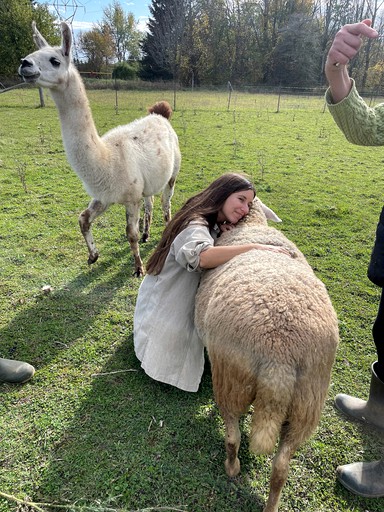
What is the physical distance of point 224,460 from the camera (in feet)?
6.51

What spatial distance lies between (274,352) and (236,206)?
45.4 inches

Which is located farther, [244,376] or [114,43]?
[114,43]

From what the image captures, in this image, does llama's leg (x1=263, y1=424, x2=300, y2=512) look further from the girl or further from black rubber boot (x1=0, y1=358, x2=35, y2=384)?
black rubber boot (x1=0, y1=358, x2=35, y2=384)

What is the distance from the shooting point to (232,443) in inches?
68.9

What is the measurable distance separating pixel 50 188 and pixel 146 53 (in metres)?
33.0

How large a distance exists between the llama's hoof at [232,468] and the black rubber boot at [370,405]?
858 millimetres

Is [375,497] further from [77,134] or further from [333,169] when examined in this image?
[333,169]

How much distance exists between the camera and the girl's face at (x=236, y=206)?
2.24 meters

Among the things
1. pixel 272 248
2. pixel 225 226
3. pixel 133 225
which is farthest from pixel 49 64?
pixel 272 248

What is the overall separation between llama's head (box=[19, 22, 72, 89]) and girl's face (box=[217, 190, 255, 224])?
1984 millimetres

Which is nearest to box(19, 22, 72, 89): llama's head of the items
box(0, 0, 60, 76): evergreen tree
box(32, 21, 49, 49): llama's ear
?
box(32, 21, 49, 49): llama's ear

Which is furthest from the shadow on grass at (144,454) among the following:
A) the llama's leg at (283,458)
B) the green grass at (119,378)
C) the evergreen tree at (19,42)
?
the evergreen tree at (19,42)

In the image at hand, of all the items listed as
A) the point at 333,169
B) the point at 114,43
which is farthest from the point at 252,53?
the point at 333,169

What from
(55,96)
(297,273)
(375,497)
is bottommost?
(375,497)
